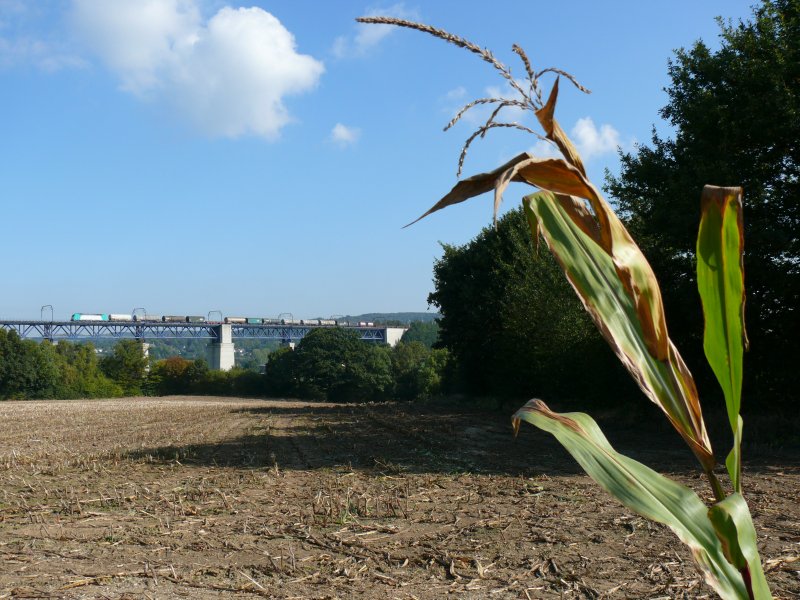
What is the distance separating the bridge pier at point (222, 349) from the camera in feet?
314

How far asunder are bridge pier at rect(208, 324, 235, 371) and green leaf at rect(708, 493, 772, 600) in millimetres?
96804

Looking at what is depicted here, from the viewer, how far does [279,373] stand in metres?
72.6

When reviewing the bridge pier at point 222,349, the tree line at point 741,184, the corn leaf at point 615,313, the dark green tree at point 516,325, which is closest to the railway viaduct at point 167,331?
the bridge pier at point 222,349

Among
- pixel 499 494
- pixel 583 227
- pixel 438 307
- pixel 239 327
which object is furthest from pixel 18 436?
pixel 239 327

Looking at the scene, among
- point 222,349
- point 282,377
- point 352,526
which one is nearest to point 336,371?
point 282,377

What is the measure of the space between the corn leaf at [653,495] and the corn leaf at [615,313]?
101 mm

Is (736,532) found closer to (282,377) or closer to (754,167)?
(754,167)

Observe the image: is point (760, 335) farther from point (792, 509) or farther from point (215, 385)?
point (215, 385)

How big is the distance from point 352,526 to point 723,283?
22.8 ft

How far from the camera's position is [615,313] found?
117cm

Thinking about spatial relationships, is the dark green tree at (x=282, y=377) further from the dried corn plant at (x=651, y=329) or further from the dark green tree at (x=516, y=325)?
the dried corn plant at (x=651, y=329)

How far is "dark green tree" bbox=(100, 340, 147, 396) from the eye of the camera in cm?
8256

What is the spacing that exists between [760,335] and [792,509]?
9.07 m

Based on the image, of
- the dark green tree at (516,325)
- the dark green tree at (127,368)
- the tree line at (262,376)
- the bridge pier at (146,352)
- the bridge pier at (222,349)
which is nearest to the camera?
the dark green tree at (516,325)
